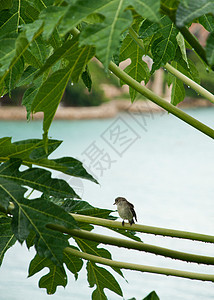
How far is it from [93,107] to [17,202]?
496 centimetres

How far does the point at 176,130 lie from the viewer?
18.1 ft

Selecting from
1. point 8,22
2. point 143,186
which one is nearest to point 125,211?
point 8,22

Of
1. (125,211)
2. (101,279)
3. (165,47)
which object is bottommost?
(101,279)

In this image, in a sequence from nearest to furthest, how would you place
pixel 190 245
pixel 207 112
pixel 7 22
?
pixel 7 22, pixel 190 245, pixel 207 112

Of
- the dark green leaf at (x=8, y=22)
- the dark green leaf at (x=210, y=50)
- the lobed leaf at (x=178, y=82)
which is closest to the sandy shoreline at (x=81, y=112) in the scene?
the lobed leaf at (x=178, y=82)

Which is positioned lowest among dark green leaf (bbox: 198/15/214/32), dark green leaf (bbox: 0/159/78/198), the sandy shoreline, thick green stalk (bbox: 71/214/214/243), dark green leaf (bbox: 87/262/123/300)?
dark green leaf (bbox: 87/262/123/300)

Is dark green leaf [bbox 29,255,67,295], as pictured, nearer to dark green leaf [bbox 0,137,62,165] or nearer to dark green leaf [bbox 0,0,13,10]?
dark green leaf [bbox 0,137,62,165]

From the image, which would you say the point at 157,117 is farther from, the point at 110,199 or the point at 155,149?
the point at 110,199

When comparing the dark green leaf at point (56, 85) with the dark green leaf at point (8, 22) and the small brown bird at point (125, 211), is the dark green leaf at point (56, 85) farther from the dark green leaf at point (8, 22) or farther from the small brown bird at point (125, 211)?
the small brown bird at point (125, 211)

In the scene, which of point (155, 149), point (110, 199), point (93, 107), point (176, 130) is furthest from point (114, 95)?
point (110, 199)

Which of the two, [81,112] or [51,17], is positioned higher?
[81,112]

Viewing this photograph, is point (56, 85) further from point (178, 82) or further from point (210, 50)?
point (178, 82)

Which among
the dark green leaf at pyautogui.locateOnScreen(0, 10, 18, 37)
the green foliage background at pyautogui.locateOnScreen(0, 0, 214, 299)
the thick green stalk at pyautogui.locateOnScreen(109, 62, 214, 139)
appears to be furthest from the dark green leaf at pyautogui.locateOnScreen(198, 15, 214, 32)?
the dark green leaf at pyautogui.locateOnScreen(0, 10, 18, 37)

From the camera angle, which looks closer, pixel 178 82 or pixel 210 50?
pixel 210 50
